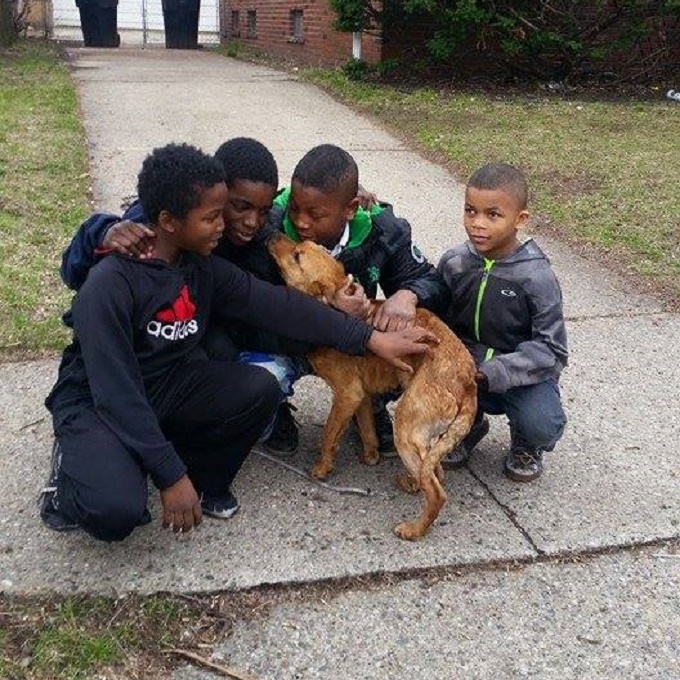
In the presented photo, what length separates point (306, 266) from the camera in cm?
318

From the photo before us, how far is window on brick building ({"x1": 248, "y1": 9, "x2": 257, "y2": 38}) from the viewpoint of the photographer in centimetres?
2075

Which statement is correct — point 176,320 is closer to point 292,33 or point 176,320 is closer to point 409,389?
point 409,389

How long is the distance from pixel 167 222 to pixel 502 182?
4.08 ft

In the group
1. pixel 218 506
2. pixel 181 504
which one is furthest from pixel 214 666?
pixel 218 506

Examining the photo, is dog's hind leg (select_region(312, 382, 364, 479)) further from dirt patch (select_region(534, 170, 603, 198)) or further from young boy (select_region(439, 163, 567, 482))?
dirt patch (select_region(534, 170, 603, 198))

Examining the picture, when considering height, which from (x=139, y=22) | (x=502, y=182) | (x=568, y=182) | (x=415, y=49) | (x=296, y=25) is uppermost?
(x=139, y=22)

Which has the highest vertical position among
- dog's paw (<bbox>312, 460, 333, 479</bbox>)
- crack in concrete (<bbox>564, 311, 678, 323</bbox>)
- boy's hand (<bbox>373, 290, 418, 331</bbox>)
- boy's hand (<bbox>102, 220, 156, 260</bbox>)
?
boy's hand (<bbox>102, 220, 156, 260</bbox>)

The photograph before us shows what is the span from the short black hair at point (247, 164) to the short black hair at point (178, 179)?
0.78 ft

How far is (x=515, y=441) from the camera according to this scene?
345 centimetres

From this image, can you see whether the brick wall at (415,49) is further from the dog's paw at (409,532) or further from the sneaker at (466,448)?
the dog's paw at (409,532)

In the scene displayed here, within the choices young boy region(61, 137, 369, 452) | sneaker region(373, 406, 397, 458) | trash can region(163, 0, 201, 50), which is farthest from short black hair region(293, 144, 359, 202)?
trash can region(163, 0, 201, 50)

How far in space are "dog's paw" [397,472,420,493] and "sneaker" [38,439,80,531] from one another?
1189 mm

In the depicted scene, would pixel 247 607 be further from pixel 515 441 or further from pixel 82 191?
pixel 82 191

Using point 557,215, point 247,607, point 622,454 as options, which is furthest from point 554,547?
point 557,215
